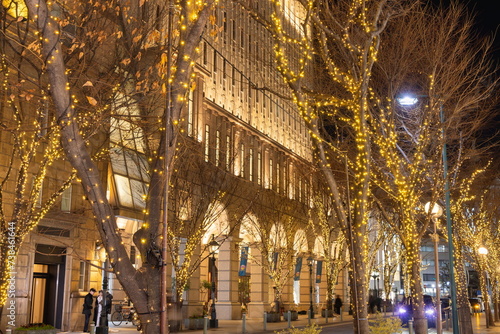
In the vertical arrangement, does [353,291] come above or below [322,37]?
below

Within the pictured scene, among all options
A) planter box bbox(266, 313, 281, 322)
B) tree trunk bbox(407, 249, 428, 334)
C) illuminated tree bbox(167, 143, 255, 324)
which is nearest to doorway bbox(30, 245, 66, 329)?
illuminated tree bbox(167, 143, 255, 324)

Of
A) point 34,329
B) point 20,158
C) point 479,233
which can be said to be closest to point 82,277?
point 34,329

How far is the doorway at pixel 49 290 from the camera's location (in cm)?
2433

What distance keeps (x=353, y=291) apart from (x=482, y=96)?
1047 centimetres

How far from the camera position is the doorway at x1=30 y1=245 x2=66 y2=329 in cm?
2433

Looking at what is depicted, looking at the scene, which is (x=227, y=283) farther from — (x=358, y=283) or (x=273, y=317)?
(x=358, y=283)

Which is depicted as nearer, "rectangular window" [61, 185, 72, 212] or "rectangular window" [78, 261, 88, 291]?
"rectangular window" [61, 185, 72, 212]

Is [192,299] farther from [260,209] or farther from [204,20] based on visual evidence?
[204,20]

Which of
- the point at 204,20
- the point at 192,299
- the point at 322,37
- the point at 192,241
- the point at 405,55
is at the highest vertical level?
the point at 405,55

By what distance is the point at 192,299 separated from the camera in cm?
3247

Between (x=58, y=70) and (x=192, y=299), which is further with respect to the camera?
(x=192, y=299)

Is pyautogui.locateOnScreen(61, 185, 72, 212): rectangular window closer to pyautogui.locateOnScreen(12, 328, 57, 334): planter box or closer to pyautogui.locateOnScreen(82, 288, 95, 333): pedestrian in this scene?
pyautogui.locateOnScreen(82, 288, 95, 333): pedestrian

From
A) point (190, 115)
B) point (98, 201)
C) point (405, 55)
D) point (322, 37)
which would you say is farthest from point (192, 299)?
point (98, 201)

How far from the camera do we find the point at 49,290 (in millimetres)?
24844
